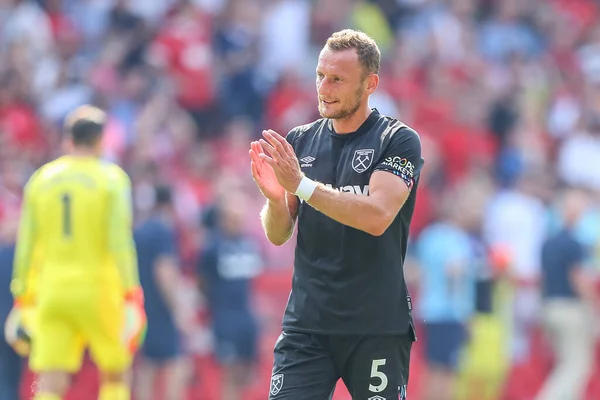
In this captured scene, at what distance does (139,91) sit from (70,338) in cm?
578

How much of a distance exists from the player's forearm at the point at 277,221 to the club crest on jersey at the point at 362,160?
0.41 meters

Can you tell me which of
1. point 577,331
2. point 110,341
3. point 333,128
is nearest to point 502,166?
point 577,331

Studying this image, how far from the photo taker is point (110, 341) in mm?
9570

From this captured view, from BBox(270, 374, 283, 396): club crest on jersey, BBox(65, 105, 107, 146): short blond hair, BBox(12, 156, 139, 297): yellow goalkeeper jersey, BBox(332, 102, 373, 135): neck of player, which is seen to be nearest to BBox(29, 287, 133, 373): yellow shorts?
BBox(12, 156, 139, 297): yellow goalkeeper jersey

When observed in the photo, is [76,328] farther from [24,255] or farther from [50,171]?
[50,171]

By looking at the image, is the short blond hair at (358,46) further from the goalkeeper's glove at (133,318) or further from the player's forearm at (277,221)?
the goalkeeper's glove at (133,318)

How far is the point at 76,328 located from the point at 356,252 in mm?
4535

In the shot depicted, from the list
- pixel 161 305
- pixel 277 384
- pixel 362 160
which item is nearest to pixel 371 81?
pixel 362 160

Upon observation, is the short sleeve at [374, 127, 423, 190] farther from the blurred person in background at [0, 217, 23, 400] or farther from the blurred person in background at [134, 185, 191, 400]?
the blurred person in background at [0, 217, 23, 400]

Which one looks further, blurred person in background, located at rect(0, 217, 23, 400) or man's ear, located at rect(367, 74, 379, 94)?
blurred person in background, located at rect(0, 217, 23, 400)

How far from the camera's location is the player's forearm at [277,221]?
5824 mm

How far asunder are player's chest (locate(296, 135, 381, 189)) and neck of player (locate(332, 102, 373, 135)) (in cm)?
5

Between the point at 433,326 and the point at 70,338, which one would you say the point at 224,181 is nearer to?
the point at 433,326

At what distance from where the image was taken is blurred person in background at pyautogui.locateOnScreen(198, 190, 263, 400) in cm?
1277
